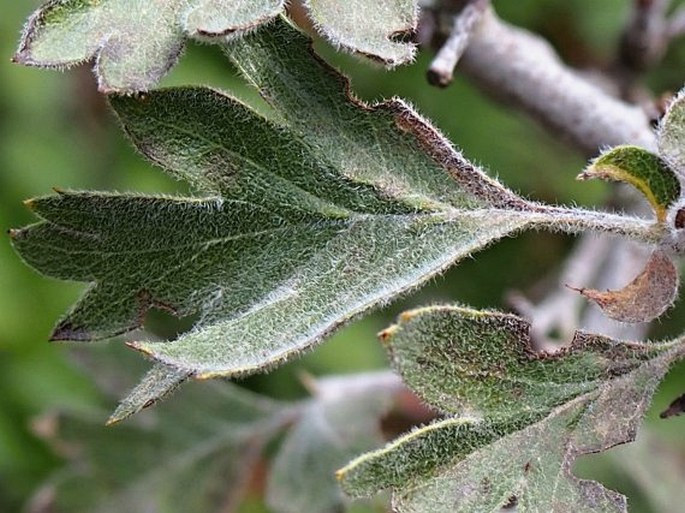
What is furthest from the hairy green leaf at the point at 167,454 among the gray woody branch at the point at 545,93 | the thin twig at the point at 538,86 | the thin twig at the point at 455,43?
the thin twig at the point at 455,43

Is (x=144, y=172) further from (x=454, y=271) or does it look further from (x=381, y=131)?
(x=381, y=131)

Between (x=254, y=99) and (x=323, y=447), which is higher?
(x=254, y=99)

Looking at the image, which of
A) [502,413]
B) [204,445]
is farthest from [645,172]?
[204,445]

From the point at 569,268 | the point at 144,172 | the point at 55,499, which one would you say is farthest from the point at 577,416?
the point at 144,172

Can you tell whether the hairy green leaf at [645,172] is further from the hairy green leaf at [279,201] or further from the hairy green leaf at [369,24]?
the hairy green leaf at [369,24]

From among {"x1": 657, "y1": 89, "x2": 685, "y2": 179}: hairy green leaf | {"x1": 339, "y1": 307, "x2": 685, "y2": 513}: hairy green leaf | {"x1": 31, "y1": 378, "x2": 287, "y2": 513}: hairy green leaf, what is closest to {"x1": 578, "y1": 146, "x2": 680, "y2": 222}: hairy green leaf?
{"x1": 657, "y1": 89, "x2": 685, "y2": 179}: hairy green leaf

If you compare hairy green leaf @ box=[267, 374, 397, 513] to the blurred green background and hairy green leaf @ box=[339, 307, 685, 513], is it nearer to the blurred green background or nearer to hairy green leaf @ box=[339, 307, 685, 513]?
the blurred green background

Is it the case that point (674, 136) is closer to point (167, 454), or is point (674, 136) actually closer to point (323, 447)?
point (323, 447)

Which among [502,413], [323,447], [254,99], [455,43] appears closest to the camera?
[502,413]
